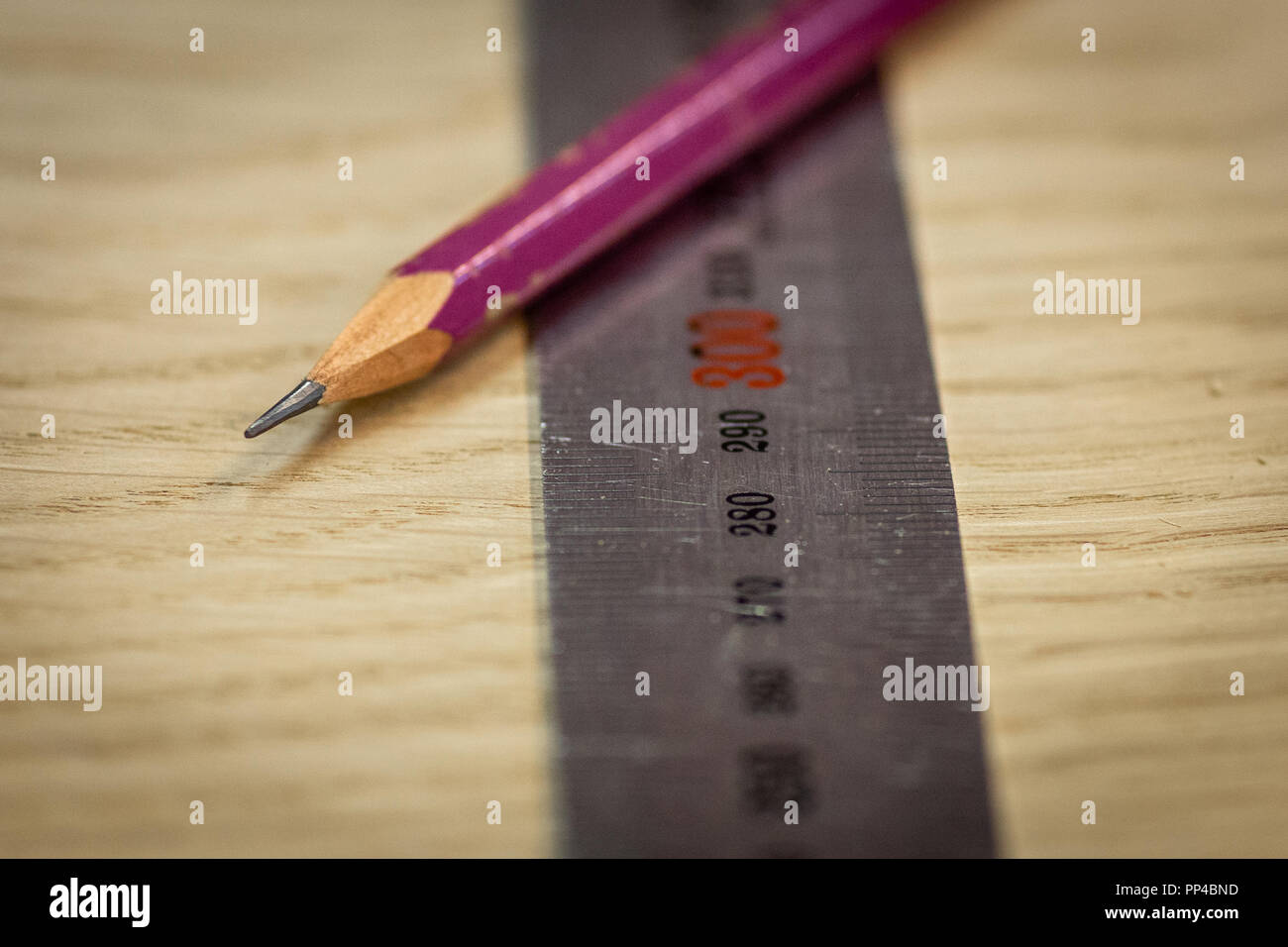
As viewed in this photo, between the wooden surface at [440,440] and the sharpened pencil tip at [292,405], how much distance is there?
35 mm

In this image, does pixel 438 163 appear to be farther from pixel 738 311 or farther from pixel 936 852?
pixel 936 852

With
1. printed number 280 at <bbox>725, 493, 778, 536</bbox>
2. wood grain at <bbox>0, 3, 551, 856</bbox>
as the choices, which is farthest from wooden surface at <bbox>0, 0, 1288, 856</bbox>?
printed number 280 at <bbox>725, 493, 778, 536</bbox>

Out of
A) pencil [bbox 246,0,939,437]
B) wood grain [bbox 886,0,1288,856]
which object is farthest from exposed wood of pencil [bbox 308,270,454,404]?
wood grain [bbox 886,0,1288,856]

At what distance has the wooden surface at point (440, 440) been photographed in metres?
0.66

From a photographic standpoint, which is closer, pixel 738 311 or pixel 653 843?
pixel 653 843

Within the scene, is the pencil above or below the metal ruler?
above

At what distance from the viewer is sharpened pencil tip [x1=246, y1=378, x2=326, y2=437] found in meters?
0.74

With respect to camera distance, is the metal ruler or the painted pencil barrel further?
the painted pencil barrel

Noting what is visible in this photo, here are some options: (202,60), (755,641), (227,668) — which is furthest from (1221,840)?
(202,60)

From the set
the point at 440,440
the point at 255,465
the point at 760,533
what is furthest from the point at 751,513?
the point at 255,465

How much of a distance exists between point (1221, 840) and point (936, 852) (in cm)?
16

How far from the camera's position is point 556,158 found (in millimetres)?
887

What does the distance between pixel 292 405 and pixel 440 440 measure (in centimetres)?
10

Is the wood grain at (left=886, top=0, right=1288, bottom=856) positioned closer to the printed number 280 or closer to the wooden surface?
the wooden surface
